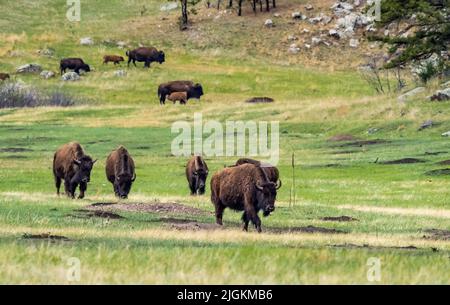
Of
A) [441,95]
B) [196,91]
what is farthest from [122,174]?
[196,91]

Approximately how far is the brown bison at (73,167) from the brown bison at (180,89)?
165 ft

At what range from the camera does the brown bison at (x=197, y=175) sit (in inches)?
1321

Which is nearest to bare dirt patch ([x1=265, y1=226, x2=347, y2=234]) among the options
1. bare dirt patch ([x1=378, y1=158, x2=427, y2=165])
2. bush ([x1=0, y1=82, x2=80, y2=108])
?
bare dirt patch ([x1=378, y1=158, x2=427, y2=165])

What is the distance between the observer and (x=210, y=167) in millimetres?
45594

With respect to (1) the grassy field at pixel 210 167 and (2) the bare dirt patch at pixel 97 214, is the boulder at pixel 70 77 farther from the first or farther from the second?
(2) the bare dirt patch at pixel 97 214

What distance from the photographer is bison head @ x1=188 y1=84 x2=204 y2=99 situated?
81.7 meters

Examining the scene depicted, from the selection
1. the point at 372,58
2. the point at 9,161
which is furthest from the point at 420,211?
the point at 372,58

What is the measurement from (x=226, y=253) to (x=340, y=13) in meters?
96.9

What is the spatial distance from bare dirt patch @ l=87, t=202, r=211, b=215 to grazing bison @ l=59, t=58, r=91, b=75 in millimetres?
64077

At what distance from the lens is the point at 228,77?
91625mm

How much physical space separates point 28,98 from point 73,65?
1142 cm

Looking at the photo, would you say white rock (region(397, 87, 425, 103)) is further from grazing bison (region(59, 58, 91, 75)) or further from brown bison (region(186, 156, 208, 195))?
grazing bison (region(59, 58, 91, 75))

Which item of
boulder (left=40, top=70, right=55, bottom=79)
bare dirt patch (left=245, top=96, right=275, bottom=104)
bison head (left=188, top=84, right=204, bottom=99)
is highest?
boulder (left=40, top=70, right=55, bottom=79)

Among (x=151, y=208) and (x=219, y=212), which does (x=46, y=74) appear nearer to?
(x=151, y=208)
